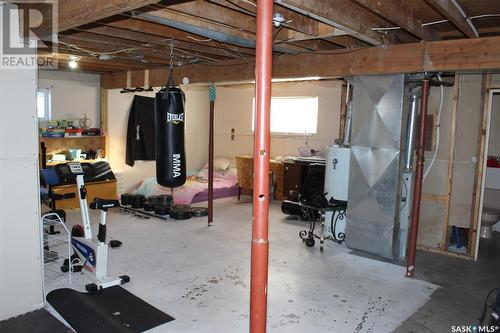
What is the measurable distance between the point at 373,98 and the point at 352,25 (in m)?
1.43

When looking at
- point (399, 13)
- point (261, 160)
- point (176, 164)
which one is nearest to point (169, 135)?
point (176, 164)

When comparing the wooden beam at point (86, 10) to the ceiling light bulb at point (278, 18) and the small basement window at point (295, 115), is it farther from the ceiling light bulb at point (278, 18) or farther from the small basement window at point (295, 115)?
the small basement window at point (295, 115)

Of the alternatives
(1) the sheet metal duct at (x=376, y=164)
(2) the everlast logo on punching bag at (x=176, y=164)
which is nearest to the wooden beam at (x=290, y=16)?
(1) the sheet metal duct at (x=376, y=164)

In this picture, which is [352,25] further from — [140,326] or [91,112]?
[91,112]

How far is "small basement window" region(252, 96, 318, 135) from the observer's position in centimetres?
780

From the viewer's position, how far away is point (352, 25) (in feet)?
10.7

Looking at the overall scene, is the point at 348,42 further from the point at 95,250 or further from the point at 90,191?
the point at 90,191

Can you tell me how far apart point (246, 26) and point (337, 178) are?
241 centimetres

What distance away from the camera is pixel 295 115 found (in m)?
8.06

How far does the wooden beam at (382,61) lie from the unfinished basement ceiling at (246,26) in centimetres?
9

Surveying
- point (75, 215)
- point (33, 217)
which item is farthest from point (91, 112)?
point (33, 217)

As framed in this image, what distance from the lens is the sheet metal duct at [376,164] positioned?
4.40 meters

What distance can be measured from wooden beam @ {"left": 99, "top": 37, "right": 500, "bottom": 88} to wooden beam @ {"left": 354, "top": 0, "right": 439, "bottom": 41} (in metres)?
0.23

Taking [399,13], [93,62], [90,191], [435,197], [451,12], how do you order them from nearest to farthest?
1. [451,12]
2. [399,13]
3. [435,197]
4. [93,62]
5. [90,191]
